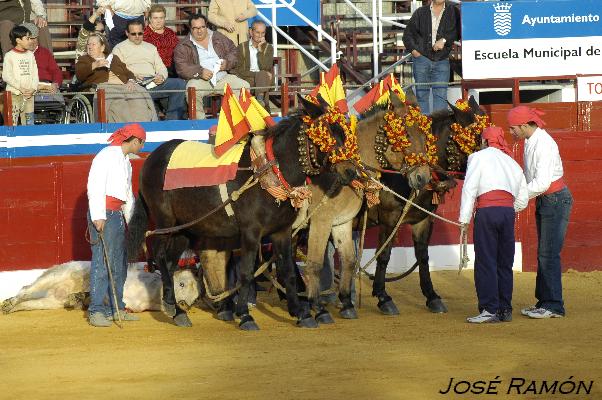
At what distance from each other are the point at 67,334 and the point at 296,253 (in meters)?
2.65

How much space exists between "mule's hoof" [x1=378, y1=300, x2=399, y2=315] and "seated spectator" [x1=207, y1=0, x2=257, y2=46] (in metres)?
6.13

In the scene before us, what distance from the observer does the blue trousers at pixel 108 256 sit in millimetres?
12516

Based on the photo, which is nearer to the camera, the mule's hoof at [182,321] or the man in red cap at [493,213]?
the man in red cap at [493,213]

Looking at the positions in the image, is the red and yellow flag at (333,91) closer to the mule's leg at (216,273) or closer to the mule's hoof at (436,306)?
the mule's leg at (216,273)

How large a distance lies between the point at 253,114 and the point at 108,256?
1.97m

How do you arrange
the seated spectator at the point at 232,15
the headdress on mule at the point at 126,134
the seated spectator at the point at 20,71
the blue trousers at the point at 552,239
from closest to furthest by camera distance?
the blue trousers at the point at 552,239
the headdress on mule at the point at 126,134
the seated spectator at the point at 20,71
the seated spectator at the point at 232,15

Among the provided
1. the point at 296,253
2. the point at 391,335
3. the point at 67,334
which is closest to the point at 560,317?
the point at 391,335

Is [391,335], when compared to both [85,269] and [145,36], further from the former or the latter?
[145,36]

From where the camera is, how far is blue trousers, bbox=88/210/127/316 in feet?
41.1

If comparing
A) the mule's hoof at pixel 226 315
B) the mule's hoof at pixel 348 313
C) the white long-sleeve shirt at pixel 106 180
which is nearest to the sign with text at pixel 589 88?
the mule's hoof at pixel 348 313

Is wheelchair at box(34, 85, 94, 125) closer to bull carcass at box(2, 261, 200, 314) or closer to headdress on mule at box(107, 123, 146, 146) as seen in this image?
bull carcass at box(2, 261, 200, 314)

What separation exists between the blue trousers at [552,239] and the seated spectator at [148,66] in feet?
20.0

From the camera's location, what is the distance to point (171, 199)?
12.6 meters

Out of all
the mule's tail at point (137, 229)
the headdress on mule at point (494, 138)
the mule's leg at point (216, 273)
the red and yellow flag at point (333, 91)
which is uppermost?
the red and yellow flag at point (333, 91)
